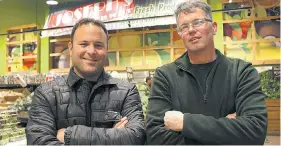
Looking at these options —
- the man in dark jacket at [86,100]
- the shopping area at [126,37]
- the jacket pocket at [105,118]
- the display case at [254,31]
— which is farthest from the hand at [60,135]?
the display case at [254,31]

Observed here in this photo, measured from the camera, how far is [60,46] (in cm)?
491

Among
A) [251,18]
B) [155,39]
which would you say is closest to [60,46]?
[155,39]

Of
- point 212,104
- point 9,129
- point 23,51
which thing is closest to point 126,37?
point 23,51

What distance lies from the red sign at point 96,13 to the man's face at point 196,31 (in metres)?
2.88

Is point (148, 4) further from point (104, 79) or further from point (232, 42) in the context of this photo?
point (104, 79)

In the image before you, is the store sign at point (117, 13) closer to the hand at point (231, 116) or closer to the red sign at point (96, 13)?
the red sign at point (96, 13)

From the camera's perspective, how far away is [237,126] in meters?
1.27

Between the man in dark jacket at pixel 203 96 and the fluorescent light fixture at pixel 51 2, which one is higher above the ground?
the fluorescent light fixture at pixel 51 2

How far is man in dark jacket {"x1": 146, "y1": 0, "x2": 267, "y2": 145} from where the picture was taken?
1282 mm

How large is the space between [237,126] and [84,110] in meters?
0.87

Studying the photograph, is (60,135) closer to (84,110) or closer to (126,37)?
(84,110)

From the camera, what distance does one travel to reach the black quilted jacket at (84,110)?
1.49 metres

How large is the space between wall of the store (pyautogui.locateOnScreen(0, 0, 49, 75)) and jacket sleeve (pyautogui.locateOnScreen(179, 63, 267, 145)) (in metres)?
4.08

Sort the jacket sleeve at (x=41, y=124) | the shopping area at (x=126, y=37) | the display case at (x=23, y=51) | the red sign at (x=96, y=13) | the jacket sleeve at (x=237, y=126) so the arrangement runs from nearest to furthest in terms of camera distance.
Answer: the jacket sleeve at (x=237, y=126) → the jacket sleeve at (x=41, y=124) → the shopping area at (x=126, y=37) → the red sign at (x=96, y=13) → the display case at (x=23, y=51)
